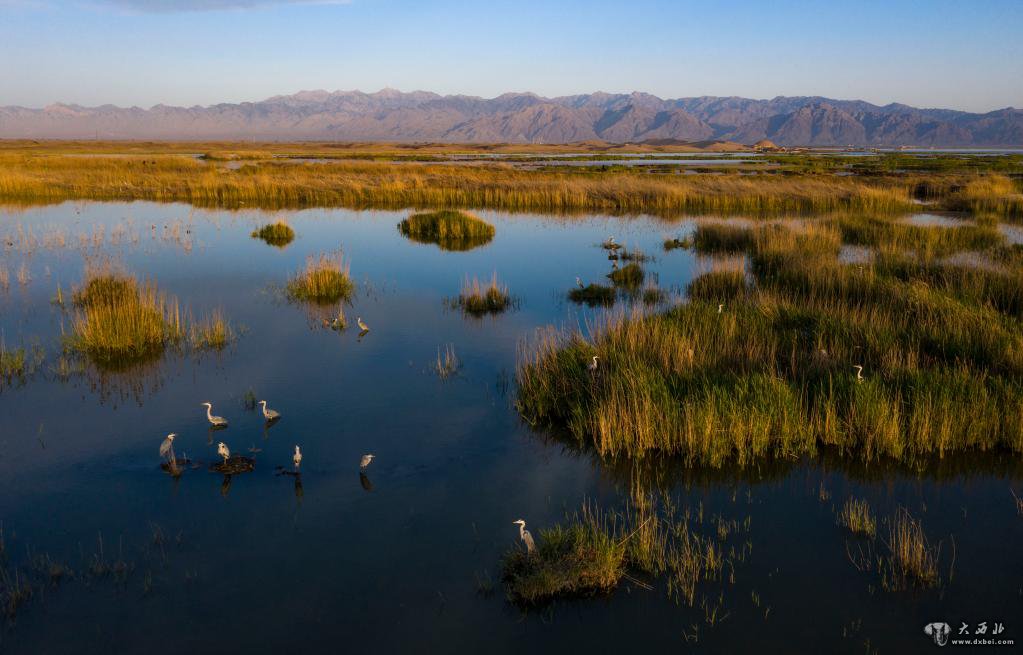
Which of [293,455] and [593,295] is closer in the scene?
[293,455]

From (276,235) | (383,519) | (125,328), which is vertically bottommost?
(383,519)

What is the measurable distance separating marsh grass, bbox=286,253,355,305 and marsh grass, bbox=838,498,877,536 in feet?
45.3

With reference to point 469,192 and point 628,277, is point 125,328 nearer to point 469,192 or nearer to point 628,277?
point 628,277

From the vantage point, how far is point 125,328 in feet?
43.8

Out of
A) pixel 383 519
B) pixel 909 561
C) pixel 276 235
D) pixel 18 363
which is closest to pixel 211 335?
pixel 18 363

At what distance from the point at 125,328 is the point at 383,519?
8.43 meters

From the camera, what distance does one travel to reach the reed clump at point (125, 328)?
13086 millimetres

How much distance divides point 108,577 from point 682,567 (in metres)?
5.86

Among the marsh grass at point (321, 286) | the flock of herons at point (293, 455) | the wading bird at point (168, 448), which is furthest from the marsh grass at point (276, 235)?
the wading bird at point (168, 448)

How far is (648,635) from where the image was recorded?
20.3ft

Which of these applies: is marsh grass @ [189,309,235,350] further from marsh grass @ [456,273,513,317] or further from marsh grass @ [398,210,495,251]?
marsh grass @ [398,210,495,251]

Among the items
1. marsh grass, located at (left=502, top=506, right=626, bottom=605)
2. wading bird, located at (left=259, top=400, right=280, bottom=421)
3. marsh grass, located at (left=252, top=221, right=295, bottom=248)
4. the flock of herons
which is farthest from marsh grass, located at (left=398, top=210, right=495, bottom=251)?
marsh grass, located at (left=502, top=506, right=626, bottom=605)

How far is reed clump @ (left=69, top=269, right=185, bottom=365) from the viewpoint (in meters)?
13.1

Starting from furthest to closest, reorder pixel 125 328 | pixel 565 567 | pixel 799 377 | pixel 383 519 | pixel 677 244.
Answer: pixel 677 244 → pixel 125 328 → pixel 799 377 → pixel 383 519 → pixel 565 567
